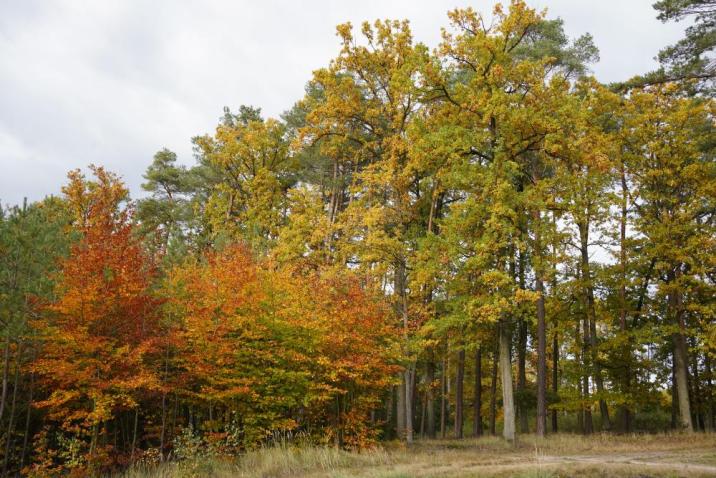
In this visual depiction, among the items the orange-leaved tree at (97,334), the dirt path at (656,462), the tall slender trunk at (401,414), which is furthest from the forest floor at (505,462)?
the orange-leaved tree at (97,334)

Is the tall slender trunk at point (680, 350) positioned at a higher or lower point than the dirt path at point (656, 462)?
higher

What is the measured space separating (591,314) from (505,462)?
40.7ft

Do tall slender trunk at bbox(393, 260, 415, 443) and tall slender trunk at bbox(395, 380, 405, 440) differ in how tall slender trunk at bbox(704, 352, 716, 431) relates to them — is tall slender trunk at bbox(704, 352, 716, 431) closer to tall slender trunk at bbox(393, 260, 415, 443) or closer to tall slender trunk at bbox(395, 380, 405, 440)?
tall slender trunk at bbox(393, 260, 415, 443)

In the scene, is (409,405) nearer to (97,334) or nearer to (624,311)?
(624,311)

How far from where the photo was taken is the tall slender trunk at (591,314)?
21.6m

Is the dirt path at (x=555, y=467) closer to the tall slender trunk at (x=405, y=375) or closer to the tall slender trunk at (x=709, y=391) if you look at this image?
the tall slender trunk at (x=405, y=375)

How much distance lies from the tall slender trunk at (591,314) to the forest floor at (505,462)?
393 cm

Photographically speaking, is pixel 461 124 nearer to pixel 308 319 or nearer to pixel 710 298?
pixel 308 319

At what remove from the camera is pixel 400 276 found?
20844mm

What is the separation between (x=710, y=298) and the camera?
864 inches

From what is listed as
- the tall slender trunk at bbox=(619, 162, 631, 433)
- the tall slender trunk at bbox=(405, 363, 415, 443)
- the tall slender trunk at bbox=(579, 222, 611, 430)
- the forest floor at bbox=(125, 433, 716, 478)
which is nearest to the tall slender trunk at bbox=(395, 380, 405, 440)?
the tall slender trunk at bbox=(405, 363, 415, 443)

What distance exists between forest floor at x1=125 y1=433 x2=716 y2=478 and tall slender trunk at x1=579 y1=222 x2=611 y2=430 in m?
3.93

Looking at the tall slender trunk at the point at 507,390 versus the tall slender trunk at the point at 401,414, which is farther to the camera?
the tall slender trunk at the point at 401,414

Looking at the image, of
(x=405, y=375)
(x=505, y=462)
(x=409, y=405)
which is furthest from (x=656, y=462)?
(x=405, y=375)
